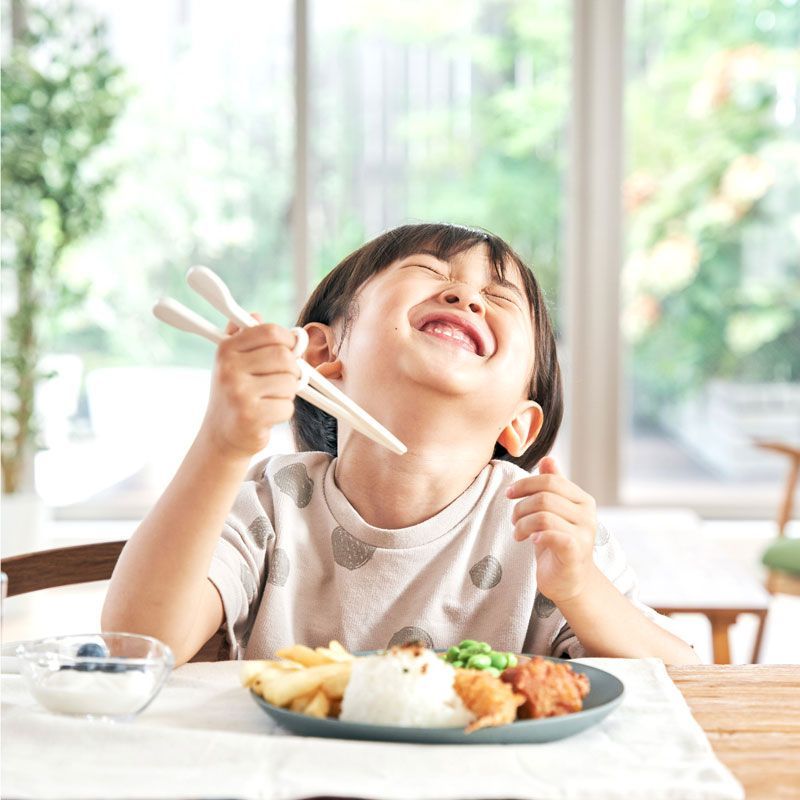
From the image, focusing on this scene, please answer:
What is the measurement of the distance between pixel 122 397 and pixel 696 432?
250 cm

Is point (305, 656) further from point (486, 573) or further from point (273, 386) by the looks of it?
point (486, 573)

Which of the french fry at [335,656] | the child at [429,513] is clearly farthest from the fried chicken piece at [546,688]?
the child at [429,513]

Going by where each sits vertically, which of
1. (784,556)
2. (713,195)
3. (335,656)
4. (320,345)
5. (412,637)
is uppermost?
(713,195)

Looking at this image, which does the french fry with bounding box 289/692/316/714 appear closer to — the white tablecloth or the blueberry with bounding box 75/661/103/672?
the white tablecloth

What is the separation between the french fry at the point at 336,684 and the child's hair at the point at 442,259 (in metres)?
0.58

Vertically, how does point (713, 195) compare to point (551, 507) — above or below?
above

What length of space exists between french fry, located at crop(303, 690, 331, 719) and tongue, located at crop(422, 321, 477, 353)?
49cm

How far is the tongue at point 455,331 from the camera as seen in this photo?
119 centimetres

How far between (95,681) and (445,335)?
0.52m

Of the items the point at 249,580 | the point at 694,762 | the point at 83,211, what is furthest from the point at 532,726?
the point at 83,211

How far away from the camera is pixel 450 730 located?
73cm

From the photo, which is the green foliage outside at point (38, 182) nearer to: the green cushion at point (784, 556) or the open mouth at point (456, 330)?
the green cushion at point (784, 556)

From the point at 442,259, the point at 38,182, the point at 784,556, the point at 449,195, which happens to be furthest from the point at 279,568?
the point at 449,195

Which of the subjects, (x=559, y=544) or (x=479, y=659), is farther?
(x=559, y=544)
